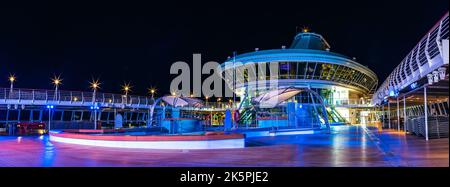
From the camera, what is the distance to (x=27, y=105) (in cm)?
3966

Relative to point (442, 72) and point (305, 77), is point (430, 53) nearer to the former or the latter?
point (442, 72)

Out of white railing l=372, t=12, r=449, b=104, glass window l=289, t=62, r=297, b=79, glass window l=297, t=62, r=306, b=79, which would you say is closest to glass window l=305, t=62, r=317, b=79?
glass window l=297, t=62, r=306, b=79

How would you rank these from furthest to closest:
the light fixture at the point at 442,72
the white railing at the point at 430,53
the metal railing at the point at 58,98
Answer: the metal railing at the point at 58,98 → the light fixture at the point at 442,72 → the white railing at the point at 430,53

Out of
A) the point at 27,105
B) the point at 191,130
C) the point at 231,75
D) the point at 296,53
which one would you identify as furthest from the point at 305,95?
the point at 27,105

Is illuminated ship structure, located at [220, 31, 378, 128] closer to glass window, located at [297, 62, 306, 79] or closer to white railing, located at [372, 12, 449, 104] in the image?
glass window, located at [297, 62, 306, 79]

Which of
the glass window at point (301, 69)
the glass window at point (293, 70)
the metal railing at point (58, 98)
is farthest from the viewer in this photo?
the glass window at point (301, 69)

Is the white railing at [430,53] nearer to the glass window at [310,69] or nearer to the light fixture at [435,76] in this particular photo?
the light fixture at [435,76]

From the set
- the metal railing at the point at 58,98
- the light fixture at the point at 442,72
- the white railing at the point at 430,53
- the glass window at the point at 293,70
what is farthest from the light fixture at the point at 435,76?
the glass window at the point at 293,70

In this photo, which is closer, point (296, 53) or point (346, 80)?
point (296, 53)

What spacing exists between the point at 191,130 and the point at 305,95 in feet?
111

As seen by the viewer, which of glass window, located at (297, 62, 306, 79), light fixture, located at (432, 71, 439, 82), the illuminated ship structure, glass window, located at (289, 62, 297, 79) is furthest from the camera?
glass window, located at (297, 62, 306, 79)

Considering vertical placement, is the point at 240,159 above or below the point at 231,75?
below
